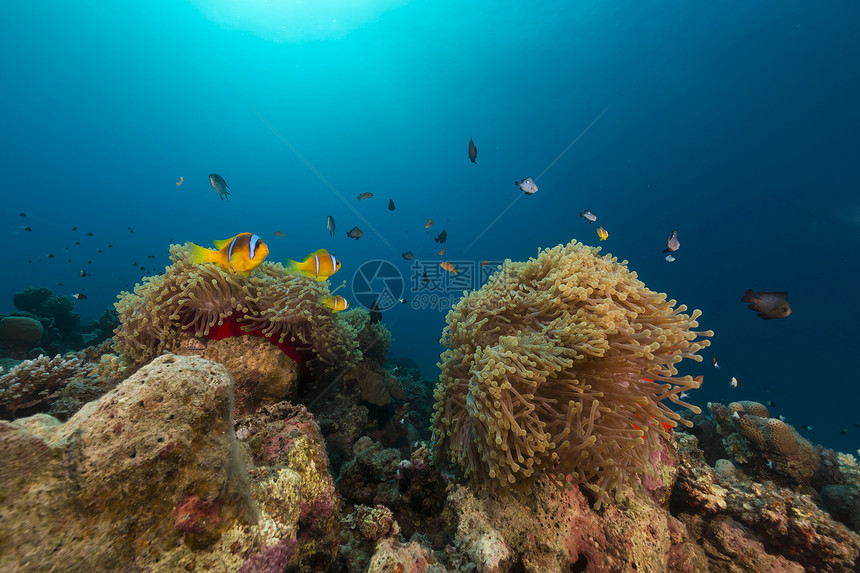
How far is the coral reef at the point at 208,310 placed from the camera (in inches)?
117

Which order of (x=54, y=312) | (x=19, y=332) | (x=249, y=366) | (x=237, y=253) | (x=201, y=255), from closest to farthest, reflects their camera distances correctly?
(x=237, y=253)
(x=201, y=255)
(x=249, y=366)
(x=19, y=332)
(x=54, y=312)

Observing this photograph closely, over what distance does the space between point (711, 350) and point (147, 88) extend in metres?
99.9

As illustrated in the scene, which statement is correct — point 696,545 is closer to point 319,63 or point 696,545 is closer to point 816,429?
point 816,429

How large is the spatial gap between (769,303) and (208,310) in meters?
7.01

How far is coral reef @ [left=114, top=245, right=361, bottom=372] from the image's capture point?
2980 mm

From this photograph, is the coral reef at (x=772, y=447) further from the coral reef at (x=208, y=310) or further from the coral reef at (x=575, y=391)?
the coral reef at (x=208, y=310)

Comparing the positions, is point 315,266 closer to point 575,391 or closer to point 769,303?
point 575,391

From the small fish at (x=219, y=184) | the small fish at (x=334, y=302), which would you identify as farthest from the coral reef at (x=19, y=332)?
the small fish at (x=334, y=302)

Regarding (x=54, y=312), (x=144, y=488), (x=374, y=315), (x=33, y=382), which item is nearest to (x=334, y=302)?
(x=374, y=315)

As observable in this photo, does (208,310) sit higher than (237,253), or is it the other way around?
(237,253)

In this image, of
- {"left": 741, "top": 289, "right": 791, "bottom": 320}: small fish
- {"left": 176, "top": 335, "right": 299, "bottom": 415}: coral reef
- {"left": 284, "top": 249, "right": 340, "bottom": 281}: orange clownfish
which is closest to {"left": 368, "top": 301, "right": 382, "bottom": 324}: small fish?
{"left": 284, "top": 249, "right": 340, "bottom": 281}: orange clownfish

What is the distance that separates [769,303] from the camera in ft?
15.0

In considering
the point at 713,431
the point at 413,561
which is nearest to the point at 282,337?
the point at 413,561

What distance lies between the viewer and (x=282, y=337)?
3.17 metres
